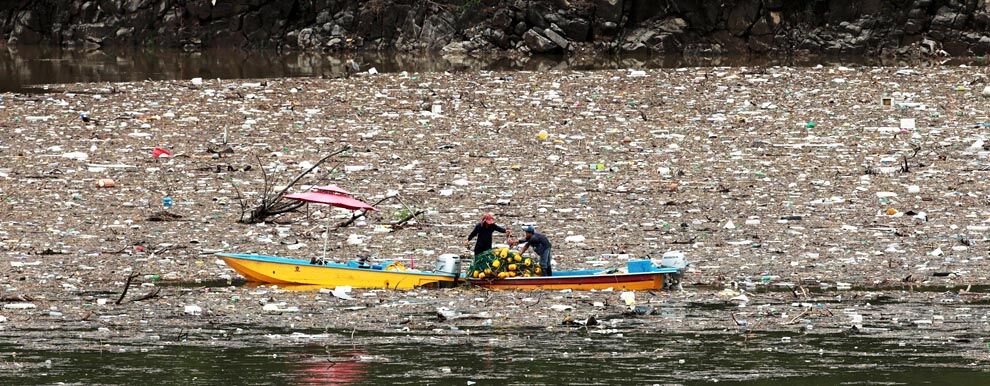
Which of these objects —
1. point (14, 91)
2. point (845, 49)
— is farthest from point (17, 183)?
point (845, 49)

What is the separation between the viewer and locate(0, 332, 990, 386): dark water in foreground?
790 cm

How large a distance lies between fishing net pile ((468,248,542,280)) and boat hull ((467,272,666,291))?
0.08 metres

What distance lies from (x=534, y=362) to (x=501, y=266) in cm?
206

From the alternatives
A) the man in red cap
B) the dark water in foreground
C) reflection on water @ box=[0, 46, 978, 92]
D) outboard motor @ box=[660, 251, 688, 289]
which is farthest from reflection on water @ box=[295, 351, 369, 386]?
reflection on water @ box=[0, 46, 978, 92]

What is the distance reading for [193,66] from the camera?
28.8m

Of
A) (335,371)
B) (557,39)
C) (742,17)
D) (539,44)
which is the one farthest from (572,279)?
(742,17)

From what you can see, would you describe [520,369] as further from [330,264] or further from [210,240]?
[210,240]

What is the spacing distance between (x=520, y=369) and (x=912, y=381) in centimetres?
210

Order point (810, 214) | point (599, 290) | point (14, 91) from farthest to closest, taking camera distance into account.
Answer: point (14, 91) → point (810, 214) → point (599, 290)

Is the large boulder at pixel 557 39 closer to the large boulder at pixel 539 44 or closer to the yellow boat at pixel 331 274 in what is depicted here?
the large boulder at pixel 539 44

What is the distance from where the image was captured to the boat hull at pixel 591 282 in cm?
1011

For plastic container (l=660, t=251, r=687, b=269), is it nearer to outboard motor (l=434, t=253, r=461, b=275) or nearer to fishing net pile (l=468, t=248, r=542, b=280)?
fishing net pile (l=468, t=248, r=542, b=280)

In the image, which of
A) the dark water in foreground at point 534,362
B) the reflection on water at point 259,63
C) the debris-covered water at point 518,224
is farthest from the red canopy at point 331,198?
the reflection on water at point 259,63

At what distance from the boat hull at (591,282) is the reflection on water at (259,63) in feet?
48.0
